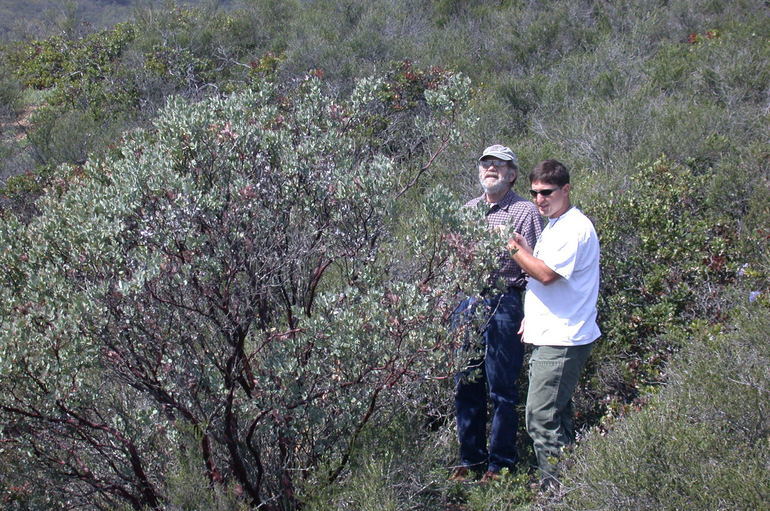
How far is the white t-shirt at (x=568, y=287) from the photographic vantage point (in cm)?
340

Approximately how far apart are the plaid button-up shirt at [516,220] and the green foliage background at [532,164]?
0.53 metres

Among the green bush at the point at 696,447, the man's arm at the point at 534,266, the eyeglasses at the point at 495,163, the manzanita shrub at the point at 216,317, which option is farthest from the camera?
the eyeglasses at the point at 495,163

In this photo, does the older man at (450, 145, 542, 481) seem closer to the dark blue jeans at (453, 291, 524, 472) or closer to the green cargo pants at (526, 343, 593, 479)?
the dark blue jeans at (453, 291, 524, 472)

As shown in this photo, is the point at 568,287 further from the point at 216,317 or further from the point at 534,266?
the point at 216,317

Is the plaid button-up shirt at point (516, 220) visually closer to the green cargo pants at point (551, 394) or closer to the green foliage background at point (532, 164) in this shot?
Result: the green cargo pants at point (551, 394)

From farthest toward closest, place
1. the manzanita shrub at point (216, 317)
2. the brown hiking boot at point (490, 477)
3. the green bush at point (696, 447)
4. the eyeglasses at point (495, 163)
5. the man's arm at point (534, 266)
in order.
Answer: the eyeglasses at point (495, 163) < the brown hiking boot at point (490, 477) < the man's arm at point (534, 266) < the manzanita shrub at point (216, 317) < the green bush at point (696, 447)

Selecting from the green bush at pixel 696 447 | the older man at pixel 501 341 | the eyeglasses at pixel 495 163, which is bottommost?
the green bush at pixel 696 447

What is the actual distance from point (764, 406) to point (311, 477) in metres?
2.04

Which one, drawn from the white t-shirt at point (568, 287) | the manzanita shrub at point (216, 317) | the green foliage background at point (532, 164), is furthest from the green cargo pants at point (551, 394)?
the manzanita shrub at point (216, 317)

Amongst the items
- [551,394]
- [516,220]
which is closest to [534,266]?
[516,220]

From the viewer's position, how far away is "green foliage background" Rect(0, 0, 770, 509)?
3.04 m

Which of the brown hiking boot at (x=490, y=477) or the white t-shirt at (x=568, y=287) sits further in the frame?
the brown hiking boot at (x=490, y=477)

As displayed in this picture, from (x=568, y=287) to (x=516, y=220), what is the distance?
0.56 meters

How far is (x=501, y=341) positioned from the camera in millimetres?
3824
